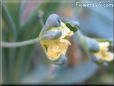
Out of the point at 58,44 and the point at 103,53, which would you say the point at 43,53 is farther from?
the point at 58,44

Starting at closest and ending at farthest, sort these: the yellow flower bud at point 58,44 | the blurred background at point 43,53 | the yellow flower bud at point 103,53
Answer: the yellow flower bud at point 58,44
the yellow flower bud at point 103,53
the blurred background at point 43,53

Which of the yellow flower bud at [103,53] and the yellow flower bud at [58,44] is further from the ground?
the yellow flower bud at [58,44]

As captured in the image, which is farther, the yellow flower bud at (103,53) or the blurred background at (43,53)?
the blurred background at (43,53)

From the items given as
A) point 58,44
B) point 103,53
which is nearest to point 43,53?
point 103,53

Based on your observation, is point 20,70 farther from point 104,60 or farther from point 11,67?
point 104,60

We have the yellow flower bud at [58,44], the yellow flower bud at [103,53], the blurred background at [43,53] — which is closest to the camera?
the yellow flower bud at [58,44]

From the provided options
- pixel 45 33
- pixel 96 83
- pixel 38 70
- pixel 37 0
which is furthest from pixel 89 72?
pixel 45 33

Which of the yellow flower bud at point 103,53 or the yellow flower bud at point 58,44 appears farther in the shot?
the yellow flower bud at point 103,53

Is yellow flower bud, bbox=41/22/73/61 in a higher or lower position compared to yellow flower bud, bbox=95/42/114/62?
higher

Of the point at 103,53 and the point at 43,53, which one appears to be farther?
the point at 43,53
